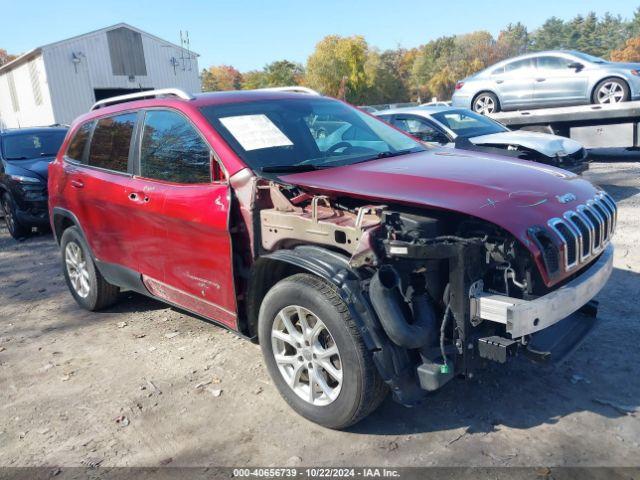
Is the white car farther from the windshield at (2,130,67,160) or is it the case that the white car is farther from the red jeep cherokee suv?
the windshield at (2,130,67,160)

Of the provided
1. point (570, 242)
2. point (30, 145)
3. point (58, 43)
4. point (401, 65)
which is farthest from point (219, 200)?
point (401, 65)

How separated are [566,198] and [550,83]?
10.5 metres

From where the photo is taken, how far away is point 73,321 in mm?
5367

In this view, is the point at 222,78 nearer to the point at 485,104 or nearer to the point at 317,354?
the point at 485,104


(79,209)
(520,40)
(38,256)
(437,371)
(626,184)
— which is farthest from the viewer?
(520,40)

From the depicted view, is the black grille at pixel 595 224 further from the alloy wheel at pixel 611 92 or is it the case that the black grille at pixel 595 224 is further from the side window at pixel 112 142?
the alloy wheel at pixel 611 92

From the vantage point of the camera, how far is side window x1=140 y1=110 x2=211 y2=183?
3867 millimetres

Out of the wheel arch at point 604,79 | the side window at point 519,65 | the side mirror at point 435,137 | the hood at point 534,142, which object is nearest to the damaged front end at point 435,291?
the hood at point 534,142

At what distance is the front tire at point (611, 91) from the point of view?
11.9 m

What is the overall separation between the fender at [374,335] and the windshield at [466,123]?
6.72 metres

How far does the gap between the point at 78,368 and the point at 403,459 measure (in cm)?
267

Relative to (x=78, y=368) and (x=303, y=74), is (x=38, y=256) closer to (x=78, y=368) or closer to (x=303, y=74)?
(x=78, y=368)

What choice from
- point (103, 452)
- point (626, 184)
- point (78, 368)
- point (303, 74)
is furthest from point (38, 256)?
point (303, 74)

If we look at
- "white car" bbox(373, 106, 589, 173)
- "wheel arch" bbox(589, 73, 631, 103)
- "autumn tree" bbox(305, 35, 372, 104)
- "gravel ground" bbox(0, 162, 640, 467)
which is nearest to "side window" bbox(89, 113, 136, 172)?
"gravel ground" bbox(0, 162, 640, 467)
